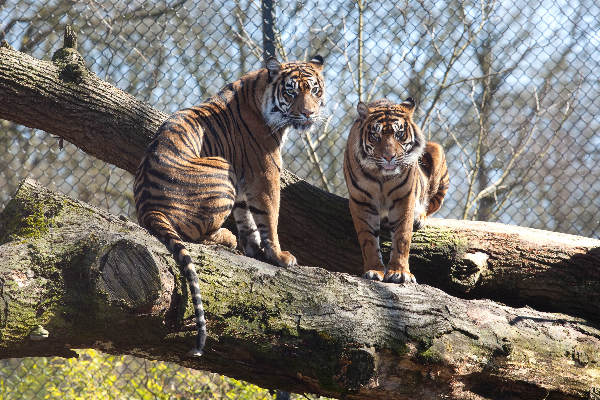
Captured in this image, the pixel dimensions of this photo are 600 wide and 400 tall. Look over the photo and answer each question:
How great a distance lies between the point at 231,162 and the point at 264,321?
1118 millimetres

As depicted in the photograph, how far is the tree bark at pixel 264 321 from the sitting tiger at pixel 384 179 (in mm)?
611

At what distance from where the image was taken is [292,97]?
3236mm

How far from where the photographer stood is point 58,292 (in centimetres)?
197

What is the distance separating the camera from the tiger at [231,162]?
2729mm

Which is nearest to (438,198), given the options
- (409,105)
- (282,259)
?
(409,105)

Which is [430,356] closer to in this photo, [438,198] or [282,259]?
[282,259]

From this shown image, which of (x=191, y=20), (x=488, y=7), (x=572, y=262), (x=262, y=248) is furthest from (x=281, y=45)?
(x=572, y=262)

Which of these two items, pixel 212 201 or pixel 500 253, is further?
pixel 500 253

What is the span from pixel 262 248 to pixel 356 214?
499 mm

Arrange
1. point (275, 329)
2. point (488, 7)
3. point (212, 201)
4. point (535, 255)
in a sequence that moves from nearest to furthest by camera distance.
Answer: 1. point (275, 329)
2. point (212, 201)
3. point (535, 255)
4. point (488, 7)

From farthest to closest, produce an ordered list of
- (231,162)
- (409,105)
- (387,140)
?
(409,105), (387,140), (231,162)

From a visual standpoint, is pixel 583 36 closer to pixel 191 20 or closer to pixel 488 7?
pixel 488 7

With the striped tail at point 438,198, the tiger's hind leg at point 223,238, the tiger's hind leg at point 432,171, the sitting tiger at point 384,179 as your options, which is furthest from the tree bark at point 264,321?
the striped tail at point 438,198

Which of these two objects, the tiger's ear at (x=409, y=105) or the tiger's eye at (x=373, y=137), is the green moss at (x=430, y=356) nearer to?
the tiger's eye at (x=373, y=137)
